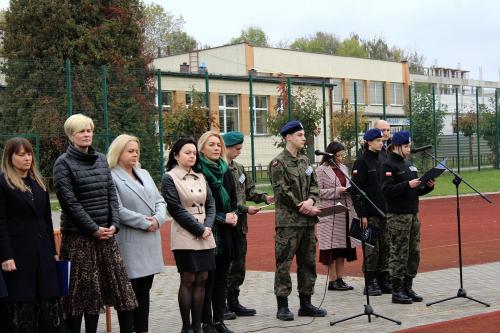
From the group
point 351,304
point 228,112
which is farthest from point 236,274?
point 228,112

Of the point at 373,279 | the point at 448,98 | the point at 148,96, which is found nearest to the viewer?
the point at 373,279

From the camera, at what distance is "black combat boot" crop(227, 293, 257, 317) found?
8680 millimetres

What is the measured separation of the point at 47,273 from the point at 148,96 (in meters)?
17.7

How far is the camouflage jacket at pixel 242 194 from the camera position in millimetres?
8430

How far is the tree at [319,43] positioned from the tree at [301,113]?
232 feet

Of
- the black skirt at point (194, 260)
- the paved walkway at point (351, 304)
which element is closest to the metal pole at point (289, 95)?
the paved walkway at point (351, 304)

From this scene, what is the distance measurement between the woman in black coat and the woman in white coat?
70 centimetres

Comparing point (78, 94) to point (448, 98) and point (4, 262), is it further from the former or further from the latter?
point (448, 98)

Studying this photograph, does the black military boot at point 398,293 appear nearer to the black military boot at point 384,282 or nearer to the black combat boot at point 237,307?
the black military boot at point 384,282

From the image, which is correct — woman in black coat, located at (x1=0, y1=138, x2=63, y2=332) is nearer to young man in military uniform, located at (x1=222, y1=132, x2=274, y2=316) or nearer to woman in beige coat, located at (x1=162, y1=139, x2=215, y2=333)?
woman in beige coat, located at (x1=162, y1=139, x2=215, y2=333)

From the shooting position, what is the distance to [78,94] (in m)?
22.1

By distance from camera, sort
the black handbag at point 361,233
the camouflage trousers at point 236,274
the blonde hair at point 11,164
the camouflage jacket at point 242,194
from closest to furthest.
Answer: the blonde hair at point 11,164
the camouflage jacket at point 242,194
the camouflage trousers at point 236,274
the black handbag at point 361,233

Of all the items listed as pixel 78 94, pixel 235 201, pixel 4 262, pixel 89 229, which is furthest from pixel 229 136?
pixel 78 94

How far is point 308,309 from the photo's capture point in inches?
334
